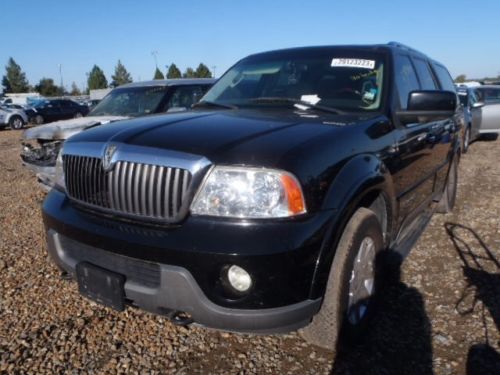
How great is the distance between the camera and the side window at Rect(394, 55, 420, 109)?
323 centimetres

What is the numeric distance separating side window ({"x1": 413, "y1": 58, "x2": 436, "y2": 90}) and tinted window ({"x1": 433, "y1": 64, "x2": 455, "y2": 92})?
381 millimetres

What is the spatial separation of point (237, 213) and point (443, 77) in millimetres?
4069

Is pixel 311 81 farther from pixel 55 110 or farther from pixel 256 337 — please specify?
pixel 55 110

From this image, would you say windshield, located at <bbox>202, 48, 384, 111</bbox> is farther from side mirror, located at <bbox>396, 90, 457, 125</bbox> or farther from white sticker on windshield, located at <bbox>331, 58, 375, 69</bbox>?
side mirror, located at <bbox>396, 90, 457, 125</bbox>

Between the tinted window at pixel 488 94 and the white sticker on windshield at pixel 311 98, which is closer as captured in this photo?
the white sticker on windshield at pixel 311 98

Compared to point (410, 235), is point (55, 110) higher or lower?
higher

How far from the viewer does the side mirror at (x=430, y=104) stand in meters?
2.84

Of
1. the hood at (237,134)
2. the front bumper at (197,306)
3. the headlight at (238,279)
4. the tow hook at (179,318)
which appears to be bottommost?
the tow hook at (179,318)

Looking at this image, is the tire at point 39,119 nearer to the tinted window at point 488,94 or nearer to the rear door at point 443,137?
the tinted window at point 488,94

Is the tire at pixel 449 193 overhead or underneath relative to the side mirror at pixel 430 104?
underneath

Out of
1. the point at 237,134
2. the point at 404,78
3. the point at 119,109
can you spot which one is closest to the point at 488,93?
the point at 119,109

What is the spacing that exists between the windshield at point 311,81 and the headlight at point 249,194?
1.20m

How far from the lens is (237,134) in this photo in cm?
222

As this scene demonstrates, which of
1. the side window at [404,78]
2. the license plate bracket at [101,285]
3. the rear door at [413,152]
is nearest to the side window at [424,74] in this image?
the rear door at [413,152]
